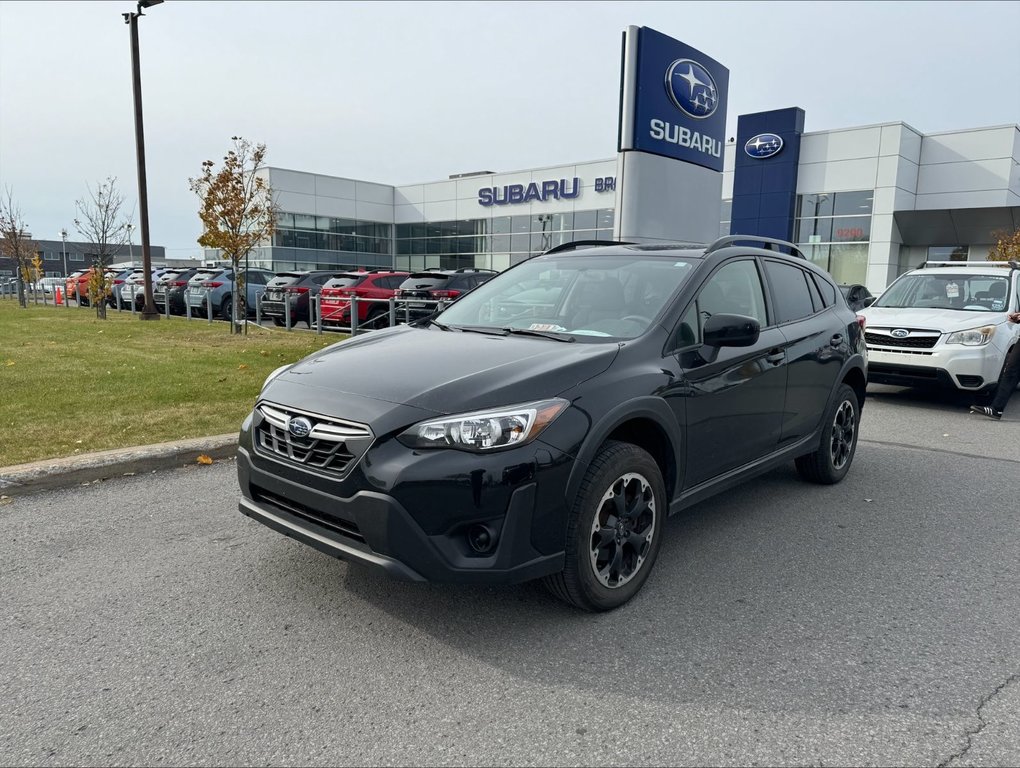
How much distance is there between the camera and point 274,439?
3350 mm

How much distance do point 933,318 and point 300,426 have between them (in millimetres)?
8562

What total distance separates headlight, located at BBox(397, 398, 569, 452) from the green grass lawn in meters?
3.87

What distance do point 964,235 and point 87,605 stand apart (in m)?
37.9

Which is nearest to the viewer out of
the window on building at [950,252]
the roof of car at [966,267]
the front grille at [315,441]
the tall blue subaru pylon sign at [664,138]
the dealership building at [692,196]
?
the front grille at [315,441]

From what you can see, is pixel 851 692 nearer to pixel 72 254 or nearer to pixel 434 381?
pixel 434 381

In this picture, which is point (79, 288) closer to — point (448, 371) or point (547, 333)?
point (547, 333)

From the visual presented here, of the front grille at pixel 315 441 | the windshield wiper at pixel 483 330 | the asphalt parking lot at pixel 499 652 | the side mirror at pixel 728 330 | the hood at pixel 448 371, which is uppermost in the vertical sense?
the side mirror at pixel 728 330

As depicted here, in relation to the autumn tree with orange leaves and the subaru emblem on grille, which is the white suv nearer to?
the subaru emblem on grille

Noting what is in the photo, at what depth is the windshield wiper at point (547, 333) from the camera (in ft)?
12.4

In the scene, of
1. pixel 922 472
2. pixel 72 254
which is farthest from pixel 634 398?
pixel 72 254

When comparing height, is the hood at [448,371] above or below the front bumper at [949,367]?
above

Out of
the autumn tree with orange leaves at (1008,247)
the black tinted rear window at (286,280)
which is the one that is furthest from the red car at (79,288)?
the autumn tree with orange leaves at (1008,247)

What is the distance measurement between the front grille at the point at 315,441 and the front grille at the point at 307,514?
0.20m

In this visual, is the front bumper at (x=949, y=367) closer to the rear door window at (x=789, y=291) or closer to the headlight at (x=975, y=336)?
the headlight at (x=975, y=336)
